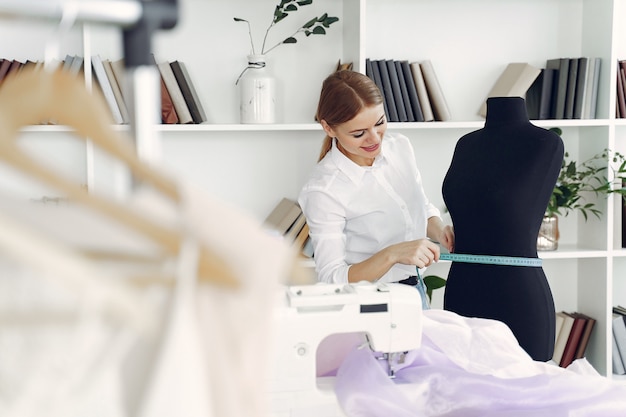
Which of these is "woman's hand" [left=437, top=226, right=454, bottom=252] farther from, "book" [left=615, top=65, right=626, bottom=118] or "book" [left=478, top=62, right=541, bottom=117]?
"book" [left=615, top=65, right=626, bottom=118]

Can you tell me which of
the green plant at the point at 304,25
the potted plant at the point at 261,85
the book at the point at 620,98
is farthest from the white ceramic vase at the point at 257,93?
the book at the point at 620,98

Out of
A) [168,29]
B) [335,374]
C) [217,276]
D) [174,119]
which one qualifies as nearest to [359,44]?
[174,119]

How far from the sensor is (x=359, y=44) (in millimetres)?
3195

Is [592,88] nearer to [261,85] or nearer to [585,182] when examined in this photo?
[585,182]

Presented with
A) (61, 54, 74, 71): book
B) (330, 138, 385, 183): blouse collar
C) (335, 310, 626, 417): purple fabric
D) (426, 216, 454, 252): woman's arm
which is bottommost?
(335, 310, 626, 417): purple fabric

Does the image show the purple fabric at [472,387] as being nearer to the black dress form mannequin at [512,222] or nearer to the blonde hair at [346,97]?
the black dress form mannequin at [512,222]

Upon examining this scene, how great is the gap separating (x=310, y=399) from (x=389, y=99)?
206 centimetres

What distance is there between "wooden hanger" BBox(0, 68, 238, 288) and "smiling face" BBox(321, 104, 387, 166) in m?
1.97

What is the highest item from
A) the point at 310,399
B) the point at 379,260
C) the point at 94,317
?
the point at 94,317

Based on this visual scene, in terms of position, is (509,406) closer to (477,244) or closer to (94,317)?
(477,244)

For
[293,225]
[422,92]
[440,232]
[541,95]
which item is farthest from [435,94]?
[440,232]

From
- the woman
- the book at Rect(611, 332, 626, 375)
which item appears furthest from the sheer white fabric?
the book at Rect(611, 332, 626, 375)

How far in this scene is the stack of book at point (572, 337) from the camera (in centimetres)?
357

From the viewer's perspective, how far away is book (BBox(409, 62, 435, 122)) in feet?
10.9
